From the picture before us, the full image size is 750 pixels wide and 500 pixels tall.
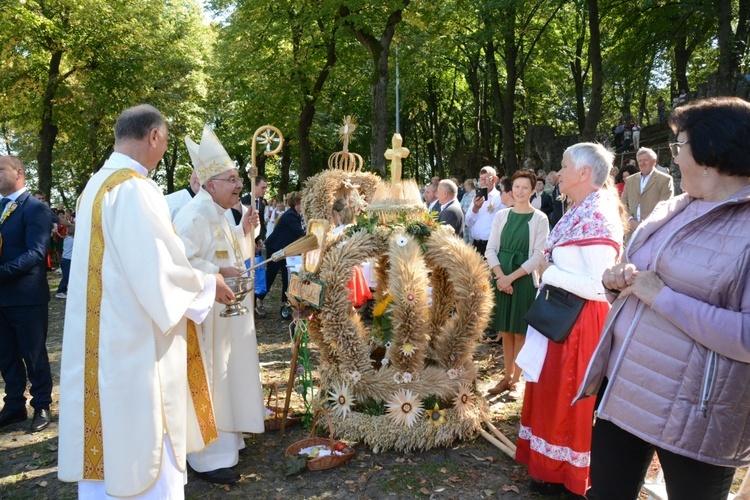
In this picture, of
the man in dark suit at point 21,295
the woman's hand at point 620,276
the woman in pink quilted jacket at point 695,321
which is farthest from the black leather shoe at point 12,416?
the woman's hand at point 620,276

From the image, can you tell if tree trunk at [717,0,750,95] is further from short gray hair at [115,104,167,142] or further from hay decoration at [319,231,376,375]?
short gray hair at [115,104,167,142]

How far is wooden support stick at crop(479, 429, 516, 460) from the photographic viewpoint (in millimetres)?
4209

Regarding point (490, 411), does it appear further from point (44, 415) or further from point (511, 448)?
point (44, 415)

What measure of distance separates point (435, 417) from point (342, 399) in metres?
0.75

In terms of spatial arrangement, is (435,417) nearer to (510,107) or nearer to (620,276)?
(620,276)

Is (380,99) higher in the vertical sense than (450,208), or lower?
higher

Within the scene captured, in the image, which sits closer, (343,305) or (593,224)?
(593,224)

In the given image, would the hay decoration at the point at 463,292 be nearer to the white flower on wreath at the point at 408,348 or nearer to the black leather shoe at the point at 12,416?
the white flower on wreath at the point at 408,348

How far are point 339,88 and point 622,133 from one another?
454 inches

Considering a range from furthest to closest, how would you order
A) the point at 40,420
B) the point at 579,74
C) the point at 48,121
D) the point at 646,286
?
the point at 579,74 → the point at 48,121 → the point at 40,420 → the point at 646,286

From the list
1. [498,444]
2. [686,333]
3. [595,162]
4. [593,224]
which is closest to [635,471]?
[686,333]

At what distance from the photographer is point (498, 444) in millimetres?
4336

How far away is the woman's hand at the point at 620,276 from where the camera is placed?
7.01 ft

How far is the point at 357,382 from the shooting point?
4.38 m
